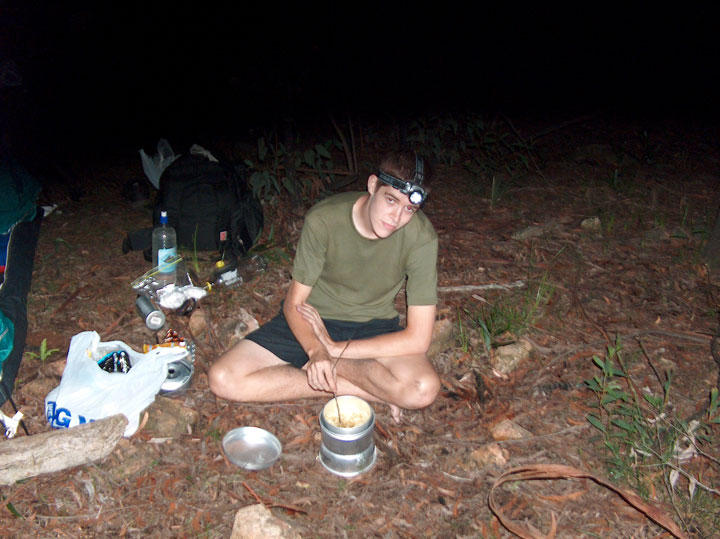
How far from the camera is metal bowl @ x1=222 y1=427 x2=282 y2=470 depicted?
2.86 metres

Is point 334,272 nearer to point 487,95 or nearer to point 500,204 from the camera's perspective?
point 500,204

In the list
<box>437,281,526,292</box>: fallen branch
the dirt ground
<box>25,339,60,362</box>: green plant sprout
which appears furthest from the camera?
<box>437,281,526,292</box>: fallen branch

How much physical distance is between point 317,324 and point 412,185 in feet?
3.32

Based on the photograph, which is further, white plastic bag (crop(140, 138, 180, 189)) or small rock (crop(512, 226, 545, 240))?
white plastic bag (crop(140, 138, 180, 189))

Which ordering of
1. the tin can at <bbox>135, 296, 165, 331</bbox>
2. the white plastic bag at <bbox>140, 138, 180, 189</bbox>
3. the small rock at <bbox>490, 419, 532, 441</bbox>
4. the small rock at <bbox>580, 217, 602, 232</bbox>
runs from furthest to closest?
1. the white plastic bag at <bbox>140, 138, 180, 189</bbox>
2. the small rock at <bbox>580, 217, 602, 232</bbox>
3. the tin can at <bbox>135, 296, 165, 331</bbox>
4. the small rock at <bbox>490, 419, 532, 441</bbox>

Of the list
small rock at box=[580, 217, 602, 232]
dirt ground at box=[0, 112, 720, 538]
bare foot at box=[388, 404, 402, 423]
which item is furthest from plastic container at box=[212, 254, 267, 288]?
small rock at box=[580, 217, 602, 232]

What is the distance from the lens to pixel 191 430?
3082 millimetres

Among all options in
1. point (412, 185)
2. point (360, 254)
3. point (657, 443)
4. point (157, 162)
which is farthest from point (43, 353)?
point (657, 443)

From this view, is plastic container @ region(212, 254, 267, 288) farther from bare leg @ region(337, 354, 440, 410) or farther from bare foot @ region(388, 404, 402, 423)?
bare foot @ region(388, 404, 402, 423)

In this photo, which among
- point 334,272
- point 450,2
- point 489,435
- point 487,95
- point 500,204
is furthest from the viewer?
point 450,2

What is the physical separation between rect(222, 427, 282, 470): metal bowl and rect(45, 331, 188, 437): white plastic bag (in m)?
0.55

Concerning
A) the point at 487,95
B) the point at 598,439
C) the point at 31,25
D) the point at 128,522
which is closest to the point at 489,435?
the point at 598,439

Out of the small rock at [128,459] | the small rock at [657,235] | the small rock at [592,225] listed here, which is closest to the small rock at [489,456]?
the small rock at [128,459]

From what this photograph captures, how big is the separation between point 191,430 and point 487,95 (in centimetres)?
613
